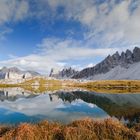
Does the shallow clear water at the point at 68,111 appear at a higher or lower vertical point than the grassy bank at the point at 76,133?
lower

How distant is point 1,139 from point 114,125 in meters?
7.70

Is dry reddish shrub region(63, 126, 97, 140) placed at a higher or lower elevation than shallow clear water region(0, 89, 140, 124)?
higher

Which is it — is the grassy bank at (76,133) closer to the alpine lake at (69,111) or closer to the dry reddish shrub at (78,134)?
the dry reddish shrub at (78,134)

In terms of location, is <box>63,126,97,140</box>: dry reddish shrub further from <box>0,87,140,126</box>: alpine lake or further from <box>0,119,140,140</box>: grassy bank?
<box>0,87,140,126</box>: alpine lake

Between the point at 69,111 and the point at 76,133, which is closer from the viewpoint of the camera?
the point at 76,133

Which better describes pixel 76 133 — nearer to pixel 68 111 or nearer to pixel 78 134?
pixel 78 134

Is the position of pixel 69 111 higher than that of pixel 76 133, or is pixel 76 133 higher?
pixel 76 133

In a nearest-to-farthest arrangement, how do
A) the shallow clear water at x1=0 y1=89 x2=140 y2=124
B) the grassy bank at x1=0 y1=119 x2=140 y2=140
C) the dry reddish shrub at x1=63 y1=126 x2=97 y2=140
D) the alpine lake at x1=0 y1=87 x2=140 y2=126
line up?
the grassy bank at x1=0 y1=119 x2=140 y2=140
the dry reddish shrub at x1=63 y1=126 x2=97 y2=140
the alpine lake at x1=0 y1=87 x2=140 y2=126
the shallow clear water at x1=0 y1=89 x2=140 y2=124

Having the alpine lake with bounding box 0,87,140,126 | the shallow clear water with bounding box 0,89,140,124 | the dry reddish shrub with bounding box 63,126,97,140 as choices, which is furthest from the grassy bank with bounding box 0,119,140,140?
the shallow clear water with bounding box 0,89,140,124

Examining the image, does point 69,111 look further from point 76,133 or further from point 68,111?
point 76,133

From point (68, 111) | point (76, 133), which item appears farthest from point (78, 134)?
point (68, 111)

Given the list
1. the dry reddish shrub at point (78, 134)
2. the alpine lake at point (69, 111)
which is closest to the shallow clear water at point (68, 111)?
the alpine lake at point (69, 111)

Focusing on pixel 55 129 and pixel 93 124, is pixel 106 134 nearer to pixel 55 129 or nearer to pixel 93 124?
pixel 93 124

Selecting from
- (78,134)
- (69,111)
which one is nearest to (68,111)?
(69,111)
